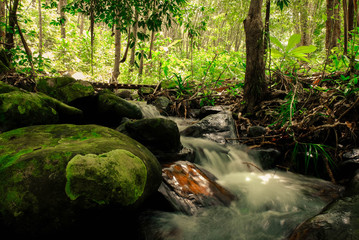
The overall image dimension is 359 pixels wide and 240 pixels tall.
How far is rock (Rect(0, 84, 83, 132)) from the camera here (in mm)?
2353

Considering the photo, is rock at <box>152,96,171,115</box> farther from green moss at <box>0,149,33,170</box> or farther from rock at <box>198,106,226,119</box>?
green moss at <box>0,149,33,170</box>

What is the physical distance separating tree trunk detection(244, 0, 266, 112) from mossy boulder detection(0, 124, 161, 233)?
127 inches

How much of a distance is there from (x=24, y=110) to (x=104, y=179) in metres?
1.81

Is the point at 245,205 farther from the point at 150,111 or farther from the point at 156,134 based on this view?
the point at 150,111

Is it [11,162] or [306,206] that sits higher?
[11,162]

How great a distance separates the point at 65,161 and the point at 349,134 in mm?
3581

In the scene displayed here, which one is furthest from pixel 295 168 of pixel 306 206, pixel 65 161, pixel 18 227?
pixel 18 227

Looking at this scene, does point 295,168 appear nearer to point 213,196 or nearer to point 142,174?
point 213,196

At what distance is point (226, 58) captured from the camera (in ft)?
27.7

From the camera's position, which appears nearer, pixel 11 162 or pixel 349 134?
pixel 11 162

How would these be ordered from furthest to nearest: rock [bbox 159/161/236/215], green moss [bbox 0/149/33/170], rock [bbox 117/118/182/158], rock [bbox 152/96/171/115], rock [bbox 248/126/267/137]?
1. rock [bbox 152/96/171/115]
2. rock [bbox 248/126/267/137]
3. rock [bbox 117/118/182/158]
4. rock [bbox 159/161/236/215]
5. green moss [bbox 0/149/33/170]

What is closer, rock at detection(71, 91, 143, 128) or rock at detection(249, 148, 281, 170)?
rock at detection(249, 148, 281, 170)

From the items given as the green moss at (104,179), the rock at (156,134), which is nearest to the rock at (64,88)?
the rock at (156,134)

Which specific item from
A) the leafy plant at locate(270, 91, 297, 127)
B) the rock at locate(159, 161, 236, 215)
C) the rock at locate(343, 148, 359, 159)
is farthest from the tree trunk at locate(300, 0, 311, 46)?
the rock at locate(159, 161, 236, 215)
